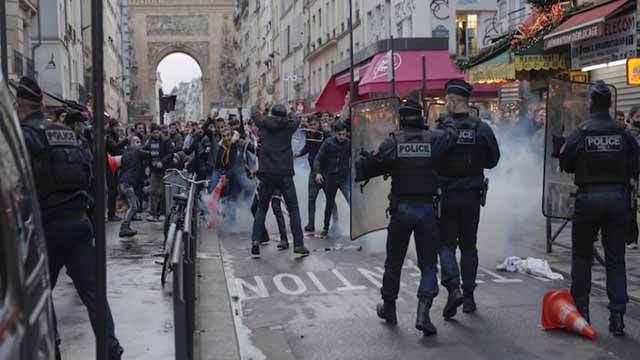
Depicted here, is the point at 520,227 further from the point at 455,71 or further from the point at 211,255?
the point at 455,71

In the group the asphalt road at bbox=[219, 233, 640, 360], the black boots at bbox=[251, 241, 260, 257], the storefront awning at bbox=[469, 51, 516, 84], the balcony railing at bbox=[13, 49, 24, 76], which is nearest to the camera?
the asphalt road at bbox=[219, 233, 640, 360]

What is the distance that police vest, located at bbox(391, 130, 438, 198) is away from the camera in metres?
6.91

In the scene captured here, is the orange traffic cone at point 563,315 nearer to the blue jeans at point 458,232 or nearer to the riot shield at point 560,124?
Answer: the blue jeans at point 458,232

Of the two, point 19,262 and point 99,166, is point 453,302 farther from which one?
point 19,262

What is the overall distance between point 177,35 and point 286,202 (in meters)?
87.8

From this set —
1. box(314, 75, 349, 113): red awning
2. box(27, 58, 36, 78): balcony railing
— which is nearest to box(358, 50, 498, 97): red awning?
box(314, 75, 349, 113): red awning

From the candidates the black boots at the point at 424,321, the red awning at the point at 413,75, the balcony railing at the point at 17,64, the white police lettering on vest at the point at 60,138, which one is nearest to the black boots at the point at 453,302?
the black boots at the point at 424,321

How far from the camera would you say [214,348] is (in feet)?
21.0

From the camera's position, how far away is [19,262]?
2.56m

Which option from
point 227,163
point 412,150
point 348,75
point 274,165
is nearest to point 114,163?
point 227,163

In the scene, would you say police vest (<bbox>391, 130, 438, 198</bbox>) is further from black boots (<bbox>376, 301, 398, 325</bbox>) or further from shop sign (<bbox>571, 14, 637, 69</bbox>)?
shop sign (<bbox>571, 14, 637, 69</bbox>)

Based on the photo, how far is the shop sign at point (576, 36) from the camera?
1443 cm

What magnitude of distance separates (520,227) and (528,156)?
144 cm

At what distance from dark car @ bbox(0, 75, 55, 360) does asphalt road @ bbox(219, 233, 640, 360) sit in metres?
3.64
